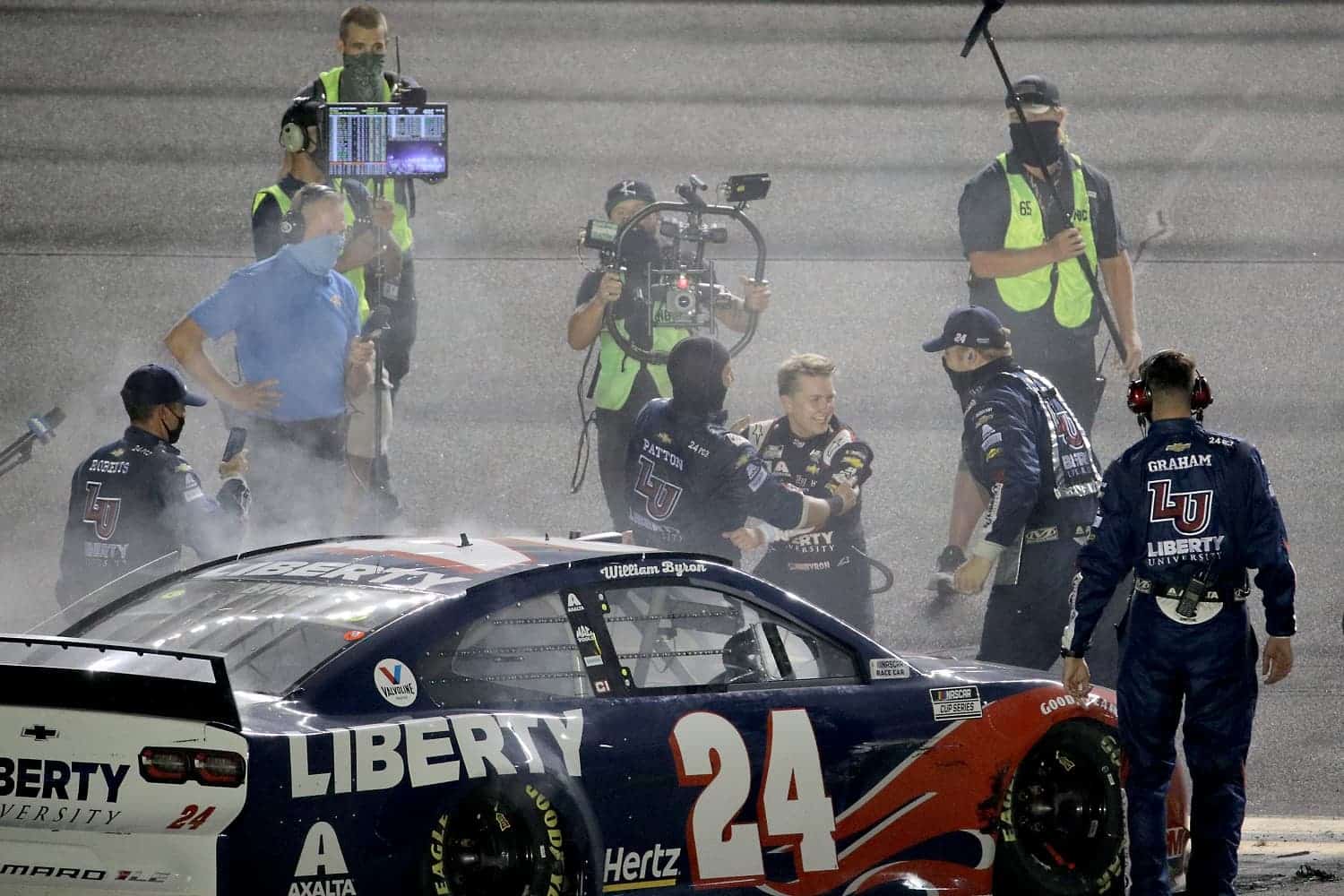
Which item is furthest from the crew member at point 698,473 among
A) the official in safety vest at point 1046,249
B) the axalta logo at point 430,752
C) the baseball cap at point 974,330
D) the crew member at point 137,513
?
the axalta logo at point 430,752

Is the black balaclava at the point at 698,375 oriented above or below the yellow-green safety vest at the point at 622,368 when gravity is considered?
below

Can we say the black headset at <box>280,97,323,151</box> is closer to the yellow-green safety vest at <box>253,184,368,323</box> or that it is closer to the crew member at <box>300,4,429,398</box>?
the yellow-green safety vest at <box>253,184,368,323</box>

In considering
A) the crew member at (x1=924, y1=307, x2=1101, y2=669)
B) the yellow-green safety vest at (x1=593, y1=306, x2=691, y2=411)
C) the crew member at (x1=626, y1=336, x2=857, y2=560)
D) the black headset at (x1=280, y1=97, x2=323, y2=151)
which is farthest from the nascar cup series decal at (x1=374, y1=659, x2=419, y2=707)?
the black headset at (x1=280, y1=97, x2=323, y2=151)

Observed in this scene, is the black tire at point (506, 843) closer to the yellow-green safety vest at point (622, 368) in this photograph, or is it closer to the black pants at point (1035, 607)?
the black pants at point (1035, 607)

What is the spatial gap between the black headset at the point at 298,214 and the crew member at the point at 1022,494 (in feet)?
9.77

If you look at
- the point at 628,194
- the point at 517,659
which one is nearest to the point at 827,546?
the point at 628,194

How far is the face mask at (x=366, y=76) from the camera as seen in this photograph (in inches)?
404

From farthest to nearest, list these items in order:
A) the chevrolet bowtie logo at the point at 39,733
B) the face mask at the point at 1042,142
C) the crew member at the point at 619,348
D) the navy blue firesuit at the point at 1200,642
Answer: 1. the face mask at the point at 1042,142
2. the crew member at the point at 619,348
3. the navy blue firesuit at the point at 1200,642
4. the chevrolet bowtie logo at the point at 39,733

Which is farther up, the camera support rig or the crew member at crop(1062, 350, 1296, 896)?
the camera support rig

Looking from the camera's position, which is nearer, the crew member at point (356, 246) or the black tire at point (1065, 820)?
the black tire at point (1065, 820)

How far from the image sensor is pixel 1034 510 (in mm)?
8031

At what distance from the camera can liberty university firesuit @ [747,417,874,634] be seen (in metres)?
8.68

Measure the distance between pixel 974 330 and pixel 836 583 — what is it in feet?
4.11

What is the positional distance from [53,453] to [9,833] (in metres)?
6.72
